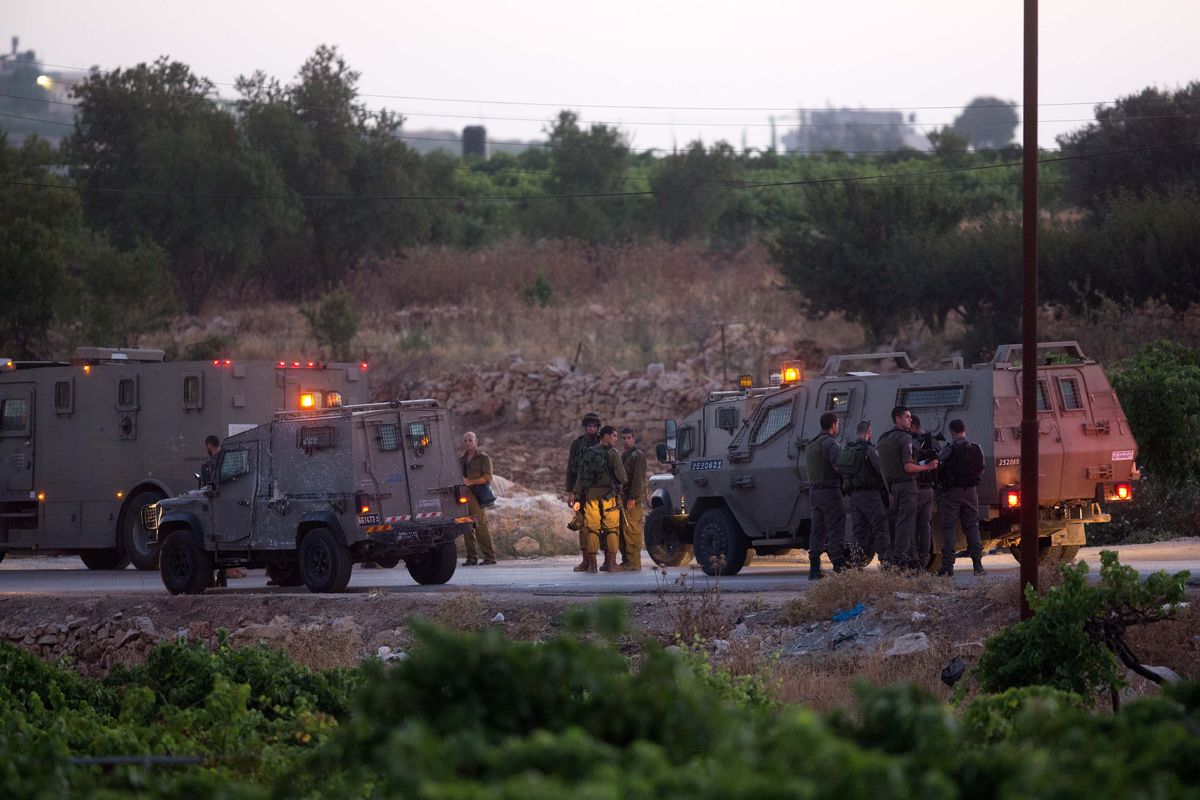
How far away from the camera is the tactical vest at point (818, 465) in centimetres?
1583

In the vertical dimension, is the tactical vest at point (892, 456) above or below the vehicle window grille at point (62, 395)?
below

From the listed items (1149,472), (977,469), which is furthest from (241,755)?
(1149,472)

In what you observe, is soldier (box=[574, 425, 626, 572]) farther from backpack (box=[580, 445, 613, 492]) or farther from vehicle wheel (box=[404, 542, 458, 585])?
vehicle wheel (box=[404, 542, 458, 585])

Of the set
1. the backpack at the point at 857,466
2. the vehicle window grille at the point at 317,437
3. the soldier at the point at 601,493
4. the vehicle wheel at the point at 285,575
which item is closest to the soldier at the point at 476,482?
the soldier at the point at 601,493

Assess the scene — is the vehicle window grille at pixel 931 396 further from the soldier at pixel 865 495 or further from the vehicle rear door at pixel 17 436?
the vehicle rear door at pixel 17 436

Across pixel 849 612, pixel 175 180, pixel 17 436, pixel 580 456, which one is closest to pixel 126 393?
pixel 17 436

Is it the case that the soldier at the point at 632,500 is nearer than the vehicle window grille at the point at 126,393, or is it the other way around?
the soldier at the point at 632,500

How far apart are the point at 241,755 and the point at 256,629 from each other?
8006 mm

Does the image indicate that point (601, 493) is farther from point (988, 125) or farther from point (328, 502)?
point (988, 125)

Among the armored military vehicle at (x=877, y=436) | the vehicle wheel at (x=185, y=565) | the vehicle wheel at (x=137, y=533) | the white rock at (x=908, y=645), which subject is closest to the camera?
the white rock at (x=908, y=645)

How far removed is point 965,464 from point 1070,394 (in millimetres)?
2124

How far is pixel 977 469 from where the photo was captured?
15.2m

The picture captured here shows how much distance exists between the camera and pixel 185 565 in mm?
18281

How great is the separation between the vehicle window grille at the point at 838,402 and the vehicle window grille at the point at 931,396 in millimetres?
716
